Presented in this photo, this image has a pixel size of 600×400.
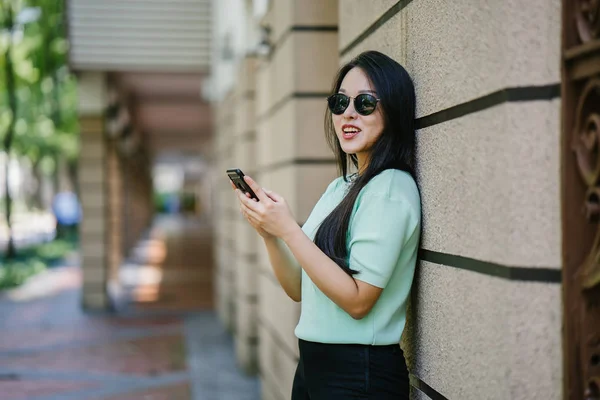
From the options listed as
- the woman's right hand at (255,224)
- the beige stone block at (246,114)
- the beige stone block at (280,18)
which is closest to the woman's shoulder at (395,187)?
the woman's right hand at (255,224)

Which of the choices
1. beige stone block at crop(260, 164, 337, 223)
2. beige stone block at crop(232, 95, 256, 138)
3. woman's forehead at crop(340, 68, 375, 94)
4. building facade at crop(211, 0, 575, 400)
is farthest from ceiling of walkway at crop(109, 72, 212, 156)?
building facade at crop(211, 0, 575, 400)

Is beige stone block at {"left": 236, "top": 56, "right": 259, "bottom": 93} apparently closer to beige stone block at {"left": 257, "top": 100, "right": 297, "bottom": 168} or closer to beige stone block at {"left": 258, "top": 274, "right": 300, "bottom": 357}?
beige stone block at {"left": 257, "top": 100, "right": 297, "bottom": 168}

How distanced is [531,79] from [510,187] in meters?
0.28

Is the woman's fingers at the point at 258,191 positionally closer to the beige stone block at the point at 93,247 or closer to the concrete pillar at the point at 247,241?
the concrete pillar at the point at 247,241

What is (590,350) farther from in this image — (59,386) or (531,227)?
(59,386)

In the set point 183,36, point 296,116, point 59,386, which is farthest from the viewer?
point 183,36

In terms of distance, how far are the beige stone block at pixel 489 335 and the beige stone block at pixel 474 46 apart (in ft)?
1.74

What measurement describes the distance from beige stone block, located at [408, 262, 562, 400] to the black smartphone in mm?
655

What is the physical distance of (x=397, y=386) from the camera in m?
2.24

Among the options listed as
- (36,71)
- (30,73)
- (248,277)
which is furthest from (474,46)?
(30,73)

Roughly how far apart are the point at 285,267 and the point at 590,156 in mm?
1165

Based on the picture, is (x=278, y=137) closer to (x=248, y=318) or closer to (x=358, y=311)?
(x=358, y=311)

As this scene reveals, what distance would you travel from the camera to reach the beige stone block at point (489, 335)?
1754mm

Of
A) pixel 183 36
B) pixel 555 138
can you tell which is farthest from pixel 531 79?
pixel 183 36
